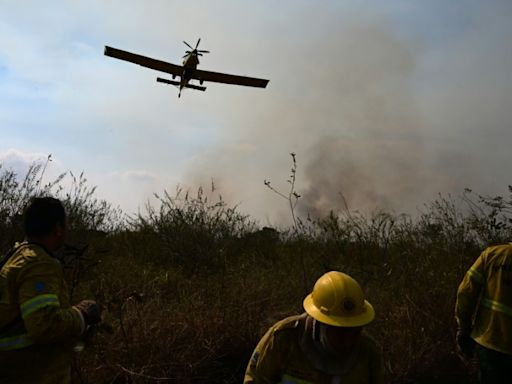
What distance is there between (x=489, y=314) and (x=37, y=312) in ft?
11.6

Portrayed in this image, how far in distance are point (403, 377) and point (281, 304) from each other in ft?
6.01

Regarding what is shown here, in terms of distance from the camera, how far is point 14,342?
8.14 feet

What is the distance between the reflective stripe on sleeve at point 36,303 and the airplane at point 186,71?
35.2ft

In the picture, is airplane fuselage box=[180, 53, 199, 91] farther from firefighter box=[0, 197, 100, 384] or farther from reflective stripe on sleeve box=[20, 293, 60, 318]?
reflective stripe on sleeve box=[20, 293, 60, 318]

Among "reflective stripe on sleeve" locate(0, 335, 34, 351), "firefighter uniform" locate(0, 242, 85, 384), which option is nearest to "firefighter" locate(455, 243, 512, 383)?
"firefighter uniform" locate(0, 242, 85, 384)

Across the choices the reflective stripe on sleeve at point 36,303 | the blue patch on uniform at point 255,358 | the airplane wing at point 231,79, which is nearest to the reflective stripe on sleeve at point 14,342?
the reflective stripe on sleeve at point 36,303

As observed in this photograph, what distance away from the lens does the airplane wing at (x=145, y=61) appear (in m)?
12.5

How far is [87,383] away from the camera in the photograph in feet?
13.9

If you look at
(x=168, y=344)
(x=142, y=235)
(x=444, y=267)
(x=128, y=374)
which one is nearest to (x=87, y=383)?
(x=128, y=374)

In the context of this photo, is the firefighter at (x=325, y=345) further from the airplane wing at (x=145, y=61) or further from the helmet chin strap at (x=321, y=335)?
the airplane wing at (x=145, y=61)

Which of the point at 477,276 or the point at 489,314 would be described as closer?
the point at 489,314

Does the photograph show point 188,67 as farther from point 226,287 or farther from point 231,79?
point 226,287

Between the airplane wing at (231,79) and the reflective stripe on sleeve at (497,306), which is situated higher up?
the airplane wing at (231,79)

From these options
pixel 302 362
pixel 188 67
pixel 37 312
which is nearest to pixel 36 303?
pixel 37 312
